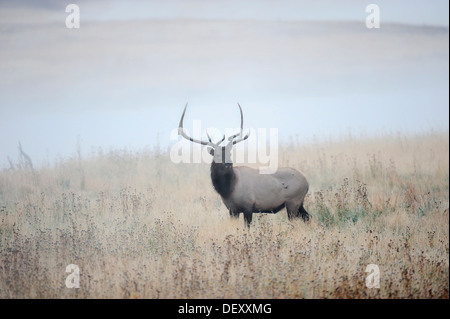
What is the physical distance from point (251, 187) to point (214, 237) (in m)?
1.38

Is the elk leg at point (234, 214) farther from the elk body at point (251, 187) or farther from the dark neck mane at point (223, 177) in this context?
the dark neck mane at point (223, 177)

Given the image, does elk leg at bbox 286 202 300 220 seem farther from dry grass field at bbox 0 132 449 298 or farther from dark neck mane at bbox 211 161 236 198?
dark neck mane at bbox 211 161 236 198

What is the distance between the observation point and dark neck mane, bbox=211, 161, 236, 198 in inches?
328

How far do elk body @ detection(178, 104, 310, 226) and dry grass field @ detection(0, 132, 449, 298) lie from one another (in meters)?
0.29

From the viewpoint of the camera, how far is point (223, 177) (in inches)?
332

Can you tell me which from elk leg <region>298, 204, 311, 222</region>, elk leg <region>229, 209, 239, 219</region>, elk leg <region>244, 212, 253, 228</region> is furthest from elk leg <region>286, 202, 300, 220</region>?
elk leg <region>229, 209, 239, 219</region>

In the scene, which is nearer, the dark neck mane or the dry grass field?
the dry grass field

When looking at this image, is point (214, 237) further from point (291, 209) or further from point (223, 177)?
point (291, 209)

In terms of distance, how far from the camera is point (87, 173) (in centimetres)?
1350

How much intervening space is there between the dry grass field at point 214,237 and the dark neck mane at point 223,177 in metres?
0.57

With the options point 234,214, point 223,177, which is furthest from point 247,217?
point 223,177

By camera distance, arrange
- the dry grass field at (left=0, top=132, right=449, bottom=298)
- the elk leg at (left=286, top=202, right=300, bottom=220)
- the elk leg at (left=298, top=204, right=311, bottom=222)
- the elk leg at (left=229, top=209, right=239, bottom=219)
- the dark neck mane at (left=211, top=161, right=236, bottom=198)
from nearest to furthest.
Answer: the dry grass field at (left=0, top=132, right=449, bottom=298) → the dark neck mane at (left=211, top=161, right=236, bottom=198) → the elk leg at (left=229, top=209, right=239, bottom=219) → the elk leg at (left=286, top=202, right=300, bottom=220) → the elk leg at (left=298, top=204, right=311, bottom=222)
